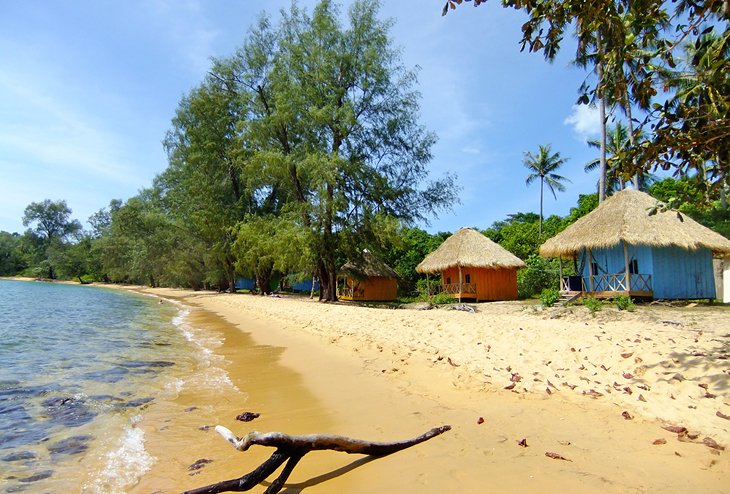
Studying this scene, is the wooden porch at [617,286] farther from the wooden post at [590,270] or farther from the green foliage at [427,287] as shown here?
the green foliage at [427,287]

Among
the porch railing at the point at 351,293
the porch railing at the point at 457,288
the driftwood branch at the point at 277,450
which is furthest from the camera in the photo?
the porch railing at the point at 351,293

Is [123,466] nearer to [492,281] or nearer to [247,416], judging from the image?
[247,416]

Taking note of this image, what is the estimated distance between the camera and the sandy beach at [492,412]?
2.86m

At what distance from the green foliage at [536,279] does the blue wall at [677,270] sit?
6562mm

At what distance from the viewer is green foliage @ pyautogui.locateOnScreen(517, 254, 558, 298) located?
23.3 m

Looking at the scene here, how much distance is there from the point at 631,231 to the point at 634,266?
2.03 m

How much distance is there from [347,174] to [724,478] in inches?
661

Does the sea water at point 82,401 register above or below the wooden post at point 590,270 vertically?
below

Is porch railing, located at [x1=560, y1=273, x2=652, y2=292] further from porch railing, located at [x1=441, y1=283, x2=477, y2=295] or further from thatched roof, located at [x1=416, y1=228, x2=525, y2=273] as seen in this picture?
porch railing, located at [x1=441, y1=283, x2=477, y2=295]

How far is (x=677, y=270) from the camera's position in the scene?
16.3 meters

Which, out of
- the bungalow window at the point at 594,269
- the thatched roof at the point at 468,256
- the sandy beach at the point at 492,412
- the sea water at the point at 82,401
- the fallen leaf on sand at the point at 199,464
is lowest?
the sea water at the point at 82,401

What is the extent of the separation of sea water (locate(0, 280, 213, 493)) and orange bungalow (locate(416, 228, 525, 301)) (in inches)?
576

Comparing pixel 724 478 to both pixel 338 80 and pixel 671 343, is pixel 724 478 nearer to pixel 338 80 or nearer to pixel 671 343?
pixel 671 343

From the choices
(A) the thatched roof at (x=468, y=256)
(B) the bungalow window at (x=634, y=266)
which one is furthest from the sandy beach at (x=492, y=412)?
(A) the thatched roof at (x=468, y=256)
